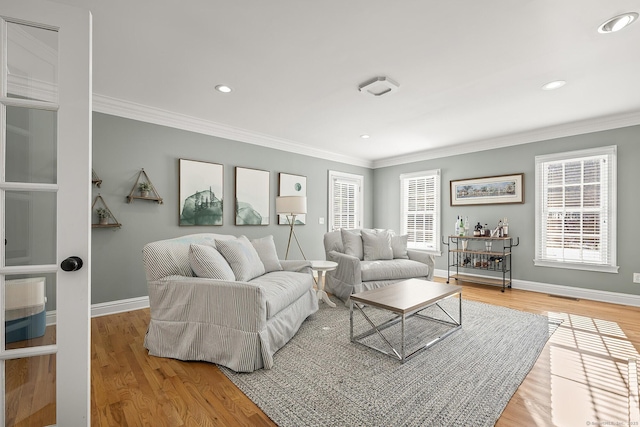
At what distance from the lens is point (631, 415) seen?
64.7 inches

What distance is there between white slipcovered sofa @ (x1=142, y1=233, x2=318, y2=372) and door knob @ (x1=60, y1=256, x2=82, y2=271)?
3.38 feet

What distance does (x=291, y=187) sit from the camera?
5.05m

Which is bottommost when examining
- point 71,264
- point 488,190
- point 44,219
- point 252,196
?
point 71,264

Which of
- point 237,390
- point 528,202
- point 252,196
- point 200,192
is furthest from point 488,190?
point 237,390

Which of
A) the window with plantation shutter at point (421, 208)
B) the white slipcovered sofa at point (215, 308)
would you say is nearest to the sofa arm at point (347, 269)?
the white slipcovered sofa at point (215, 308)

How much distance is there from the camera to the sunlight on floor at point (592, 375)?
1658 millimetres

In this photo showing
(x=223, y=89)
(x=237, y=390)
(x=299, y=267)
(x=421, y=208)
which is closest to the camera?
(x=237, y=390)

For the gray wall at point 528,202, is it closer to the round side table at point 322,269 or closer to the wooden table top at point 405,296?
the wooden table top at point 405,296

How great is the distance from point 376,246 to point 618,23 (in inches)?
120

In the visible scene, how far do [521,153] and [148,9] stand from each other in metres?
5.04

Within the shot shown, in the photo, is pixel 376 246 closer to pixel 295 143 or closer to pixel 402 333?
pixel 402 333

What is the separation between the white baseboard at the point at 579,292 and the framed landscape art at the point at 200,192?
4.69 m

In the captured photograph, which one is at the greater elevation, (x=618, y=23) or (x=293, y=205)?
(x=618, y=23)

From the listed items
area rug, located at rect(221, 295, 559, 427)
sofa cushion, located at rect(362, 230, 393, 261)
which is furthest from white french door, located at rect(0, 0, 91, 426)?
sofa cushion, located at rect(362, 230, 393, 261)
